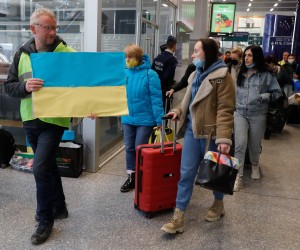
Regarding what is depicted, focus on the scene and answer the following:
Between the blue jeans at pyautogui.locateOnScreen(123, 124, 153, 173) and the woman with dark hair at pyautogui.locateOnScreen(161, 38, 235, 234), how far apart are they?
2.45 ft

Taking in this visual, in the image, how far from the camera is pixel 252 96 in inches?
139

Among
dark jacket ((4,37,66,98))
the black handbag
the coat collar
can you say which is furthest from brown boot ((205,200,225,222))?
dark jacket ((4,37,66,98))

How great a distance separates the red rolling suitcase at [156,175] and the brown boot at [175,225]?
0.28 metres

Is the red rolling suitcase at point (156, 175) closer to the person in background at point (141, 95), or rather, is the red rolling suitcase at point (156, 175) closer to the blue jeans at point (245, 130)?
the person in background at point (141, 95)

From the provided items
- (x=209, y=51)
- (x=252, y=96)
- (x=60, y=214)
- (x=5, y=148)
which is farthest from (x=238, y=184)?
(x=5, y=148)

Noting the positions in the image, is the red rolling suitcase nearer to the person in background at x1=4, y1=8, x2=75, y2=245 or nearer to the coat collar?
the coat collar

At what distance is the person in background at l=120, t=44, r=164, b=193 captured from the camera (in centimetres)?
317

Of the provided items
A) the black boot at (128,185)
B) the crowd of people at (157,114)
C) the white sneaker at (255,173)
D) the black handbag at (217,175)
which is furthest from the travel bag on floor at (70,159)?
the white sneaker at (255,173)

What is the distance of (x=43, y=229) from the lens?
2473 millimetres

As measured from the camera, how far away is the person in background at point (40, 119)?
7.35 ft

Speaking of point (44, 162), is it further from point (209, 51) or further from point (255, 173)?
point (255, 173)

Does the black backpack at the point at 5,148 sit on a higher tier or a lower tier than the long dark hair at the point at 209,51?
lower

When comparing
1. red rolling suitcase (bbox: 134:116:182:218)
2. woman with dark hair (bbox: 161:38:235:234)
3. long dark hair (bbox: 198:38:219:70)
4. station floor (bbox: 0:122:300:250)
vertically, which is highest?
long dark hair (bbox: 198:38:219:70)

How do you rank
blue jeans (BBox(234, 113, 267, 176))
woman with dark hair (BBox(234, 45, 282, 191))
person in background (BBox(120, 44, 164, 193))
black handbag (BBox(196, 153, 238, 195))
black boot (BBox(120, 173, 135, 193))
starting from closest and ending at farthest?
black handbag (BBox(196, 153, 238, 195))
person in background (BBox(120, 44, 164, 193))
black boot (BBox(120, 173, 135, 193))
woman with dark hair (BBox(234, 45, 282, 191))
blue jeans (BBox(234, 113, 267, 176))
